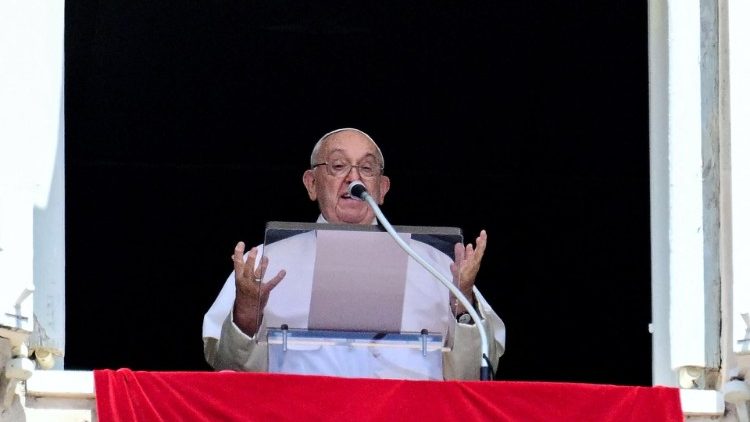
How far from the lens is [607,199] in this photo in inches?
369

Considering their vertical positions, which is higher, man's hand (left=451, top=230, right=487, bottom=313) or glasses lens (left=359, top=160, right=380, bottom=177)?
glasses lens (left=359, top=160, right=380, bottom=177)

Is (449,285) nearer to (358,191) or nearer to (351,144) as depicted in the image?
(358,191)

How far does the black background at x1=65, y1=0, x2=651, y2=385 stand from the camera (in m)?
8.83

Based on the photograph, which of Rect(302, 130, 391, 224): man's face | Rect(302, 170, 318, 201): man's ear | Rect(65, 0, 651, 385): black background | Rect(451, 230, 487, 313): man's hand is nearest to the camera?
Rect(451, 230, 487, 313): man's hand

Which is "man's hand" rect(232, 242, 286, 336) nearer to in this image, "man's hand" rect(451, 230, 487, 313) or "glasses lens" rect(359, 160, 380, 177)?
"man's hand" rect(451, 230, 487, 313)

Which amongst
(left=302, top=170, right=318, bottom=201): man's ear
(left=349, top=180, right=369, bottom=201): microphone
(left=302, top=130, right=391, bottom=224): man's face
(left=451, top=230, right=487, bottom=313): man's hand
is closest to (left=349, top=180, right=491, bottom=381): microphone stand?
(left=349, top=180, right=369, bottom=201): microphone

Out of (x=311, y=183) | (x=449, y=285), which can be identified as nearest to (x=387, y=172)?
(x=311, y=183)

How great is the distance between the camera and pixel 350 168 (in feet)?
22.8

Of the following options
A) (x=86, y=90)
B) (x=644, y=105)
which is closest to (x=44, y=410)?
(x=86, y=90)

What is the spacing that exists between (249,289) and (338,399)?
1.89ft

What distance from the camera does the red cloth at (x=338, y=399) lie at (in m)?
5.35

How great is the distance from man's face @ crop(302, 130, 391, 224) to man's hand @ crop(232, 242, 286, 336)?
0.89 meters

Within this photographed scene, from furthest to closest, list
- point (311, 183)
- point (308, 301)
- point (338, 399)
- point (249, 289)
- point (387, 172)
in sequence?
point (387, 172), point (311, 183), point (249, 289), point (308, 301), point (338, 399)

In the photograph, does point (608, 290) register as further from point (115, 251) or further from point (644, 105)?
point (115, 251)
